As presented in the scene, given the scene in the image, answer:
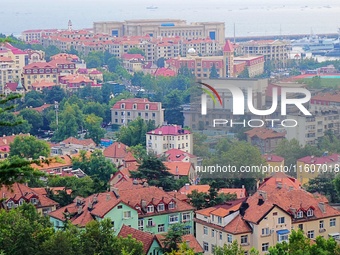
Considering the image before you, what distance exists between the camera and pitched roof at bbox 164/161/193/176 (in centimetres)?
1506

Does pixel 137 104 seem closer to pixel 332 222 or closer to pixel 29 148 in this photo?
pixel 29 148

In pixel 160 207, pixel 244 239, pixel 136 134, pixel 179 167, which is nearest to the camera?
pixel 244 239

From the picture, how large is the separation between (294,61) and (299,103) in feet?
90.9

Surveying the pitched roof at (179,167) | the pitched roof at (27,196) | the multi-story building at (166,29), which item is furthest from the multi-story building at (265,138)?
the multi-story building at (166,29)

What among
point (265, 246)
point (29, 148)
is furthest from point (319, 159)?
point (29, 148)

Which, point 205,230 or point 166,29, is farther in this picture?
point 166,29

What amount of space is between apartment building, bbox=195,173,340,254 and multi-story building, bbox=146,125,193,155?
7024 mm

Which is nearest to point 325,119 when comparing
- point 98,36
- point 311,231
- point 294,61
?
point 311,231

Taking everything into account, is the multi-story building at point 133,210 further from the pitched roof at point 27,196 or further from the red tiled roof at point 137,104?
the red tiled roof at point 137,104

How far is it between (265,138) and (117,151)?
3526 millimetres

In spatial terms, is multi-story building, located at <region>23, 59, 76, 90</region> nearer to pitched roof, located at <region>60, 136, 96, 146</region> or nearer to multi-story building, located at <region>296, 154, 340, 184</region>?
pitched roof, located at <region>60, 136, 96, 146</region>

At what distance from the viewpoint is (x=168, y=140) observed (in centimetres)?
1836

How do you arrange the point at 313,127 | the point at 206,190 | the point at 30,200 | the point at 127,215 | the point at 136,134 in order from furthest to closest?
the point at 136,134 < the point at 313,127 < the point at 206,190 < the point at 30,200 < the point at 127,215

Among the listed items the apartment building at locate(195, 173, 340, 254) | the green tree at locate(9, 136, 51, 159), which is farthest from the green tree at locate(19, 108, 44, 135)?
the apartment building at locate(195, 173, 340, 254)
